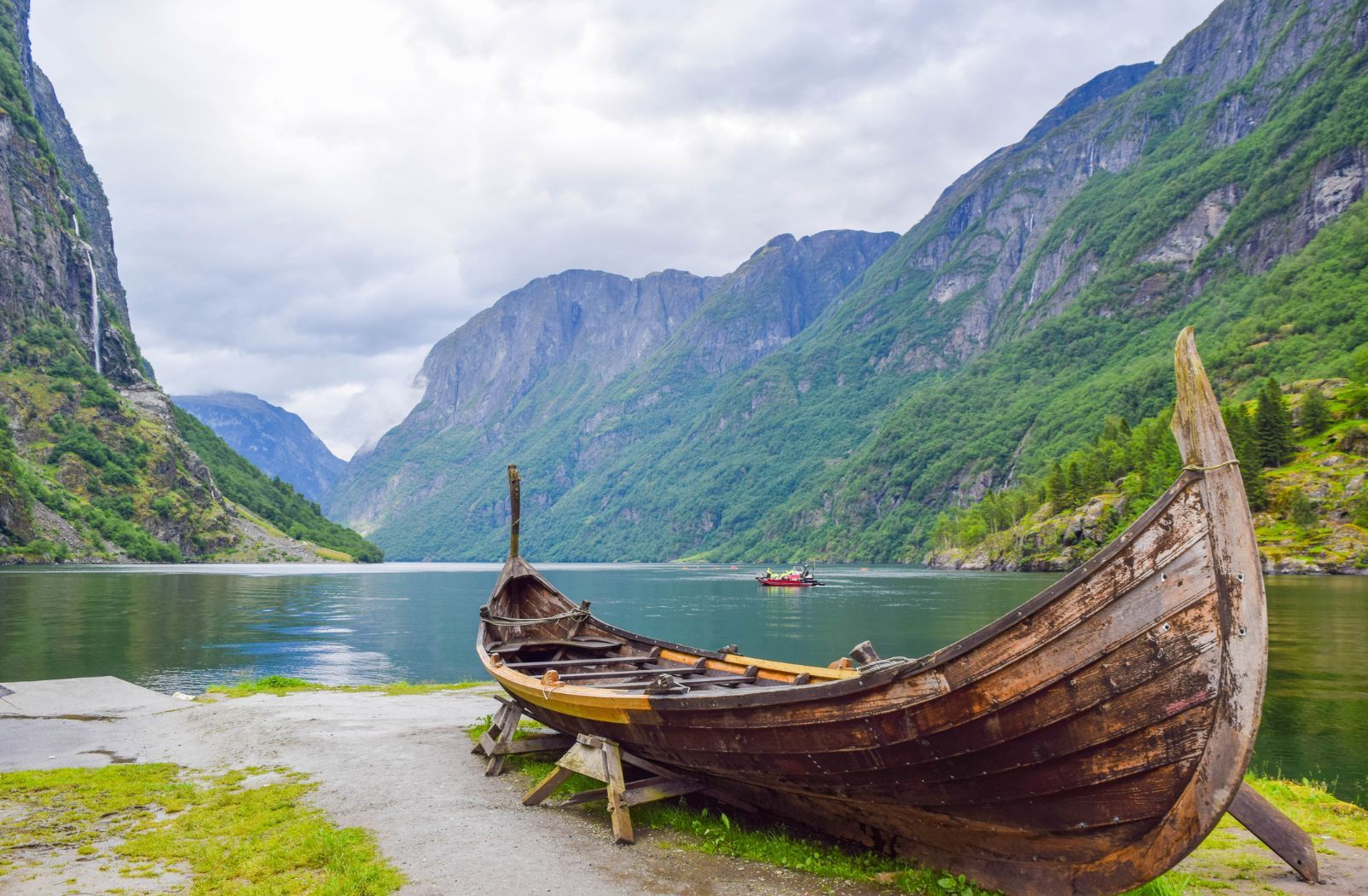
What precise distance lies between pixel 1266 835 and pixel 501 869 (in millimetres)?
7579

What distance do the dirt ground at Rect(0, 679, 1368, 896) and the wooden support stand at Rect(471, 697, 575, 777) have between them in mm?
297

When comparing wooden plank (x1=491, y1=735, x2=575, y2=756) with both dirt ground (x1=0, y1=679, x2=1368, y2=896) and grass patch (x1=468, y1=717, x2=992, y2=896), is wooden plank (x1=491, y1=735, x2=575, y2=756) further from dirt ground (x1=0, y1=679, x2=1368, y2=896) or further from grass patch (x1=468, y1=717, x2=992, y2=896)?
grass patch (x1=468, y1=717, x2=992, y2=896)

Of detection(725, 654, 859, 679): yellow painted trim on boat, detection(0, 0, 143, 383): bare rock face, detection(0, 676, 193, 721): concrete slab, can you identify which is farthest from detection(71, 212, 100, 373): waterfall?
detection(725, 654, 859, 679): yellow painted trim on boat

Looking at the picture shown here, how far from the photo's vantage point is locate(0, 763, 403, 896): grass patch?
8164 mm

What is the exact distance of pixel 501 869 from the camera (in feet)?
27.6

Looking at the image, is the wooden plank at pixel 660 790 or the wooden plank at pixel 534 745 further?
the wooden plank at pixel 534 745

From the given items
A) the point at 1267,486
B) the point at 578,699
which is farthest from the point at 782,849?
the point at 1267,486

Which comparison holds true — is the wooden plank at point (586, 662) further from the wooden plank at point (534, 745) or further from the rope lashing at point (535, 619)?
the rope lashing at point (535, 619)

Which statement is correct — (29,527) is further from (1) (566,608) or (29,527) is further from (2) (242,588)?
(1) (566,608)

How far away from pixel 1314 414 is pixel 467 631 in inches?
3829

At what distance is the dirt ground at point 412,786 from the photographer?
8.01 metres

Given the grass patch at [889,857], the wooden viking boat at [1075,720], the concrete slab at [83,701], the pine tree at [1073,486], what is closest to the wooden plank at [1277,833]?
the wooden viking boat at [1075,720]

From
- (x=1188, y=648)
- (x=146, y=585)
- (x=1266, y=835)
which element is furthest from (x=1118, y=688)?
(x=146, y=585)

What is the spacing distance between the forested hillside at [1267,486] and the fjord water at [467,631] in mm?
12581
